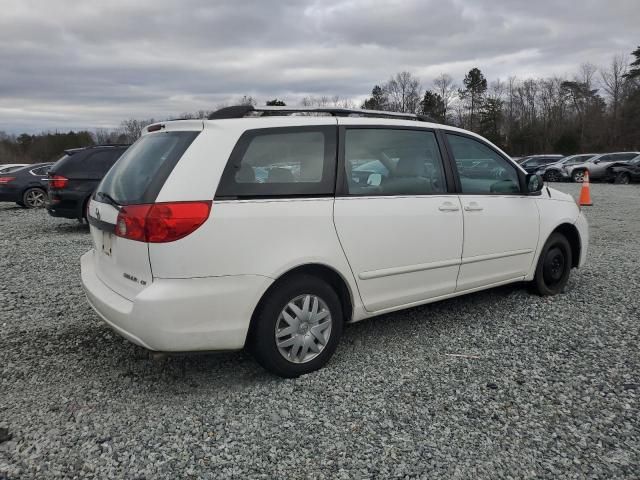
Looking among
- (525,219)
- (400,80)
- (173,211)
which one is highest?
(400,80)

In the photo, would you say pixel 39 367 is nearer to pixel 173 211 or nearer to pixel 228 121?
pixel 173 211

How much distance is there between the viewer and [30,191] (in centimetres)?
1523

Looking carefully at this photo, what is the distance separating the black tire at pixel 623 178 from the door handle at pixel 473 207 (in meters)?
23.3

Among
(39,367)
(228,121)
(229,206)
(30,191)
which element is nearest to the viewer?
(229,206)

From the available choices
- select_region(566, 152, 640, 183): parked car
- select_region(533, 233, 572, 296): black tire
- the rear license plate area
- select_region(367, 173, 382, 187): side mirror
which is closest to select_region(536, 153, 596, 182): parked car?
select_region(566, 152, 640, 183): parked car

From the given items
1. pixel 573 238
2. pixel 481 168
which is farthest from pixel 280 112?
pixel 573 238

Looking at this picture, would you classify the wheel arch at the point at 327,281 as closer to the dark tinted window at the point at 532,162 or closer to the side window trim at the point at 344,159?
the side window trim at the point at 344,159

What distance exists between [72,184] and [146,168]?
24.9 ft

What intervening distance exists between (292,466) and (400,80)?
3305 inches

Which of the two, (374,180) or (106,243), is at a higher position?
(374,180)

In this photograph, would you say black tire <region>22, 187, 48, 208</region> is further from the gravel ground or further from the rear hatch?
the rear hatch

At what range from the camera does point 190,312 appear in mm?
2783

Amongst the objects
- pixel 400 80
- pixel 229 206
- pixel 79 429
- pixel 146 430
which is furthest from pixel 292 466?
pixel 400 80

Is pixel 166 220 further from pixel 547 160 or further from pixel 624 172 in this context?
pixel 547 160
